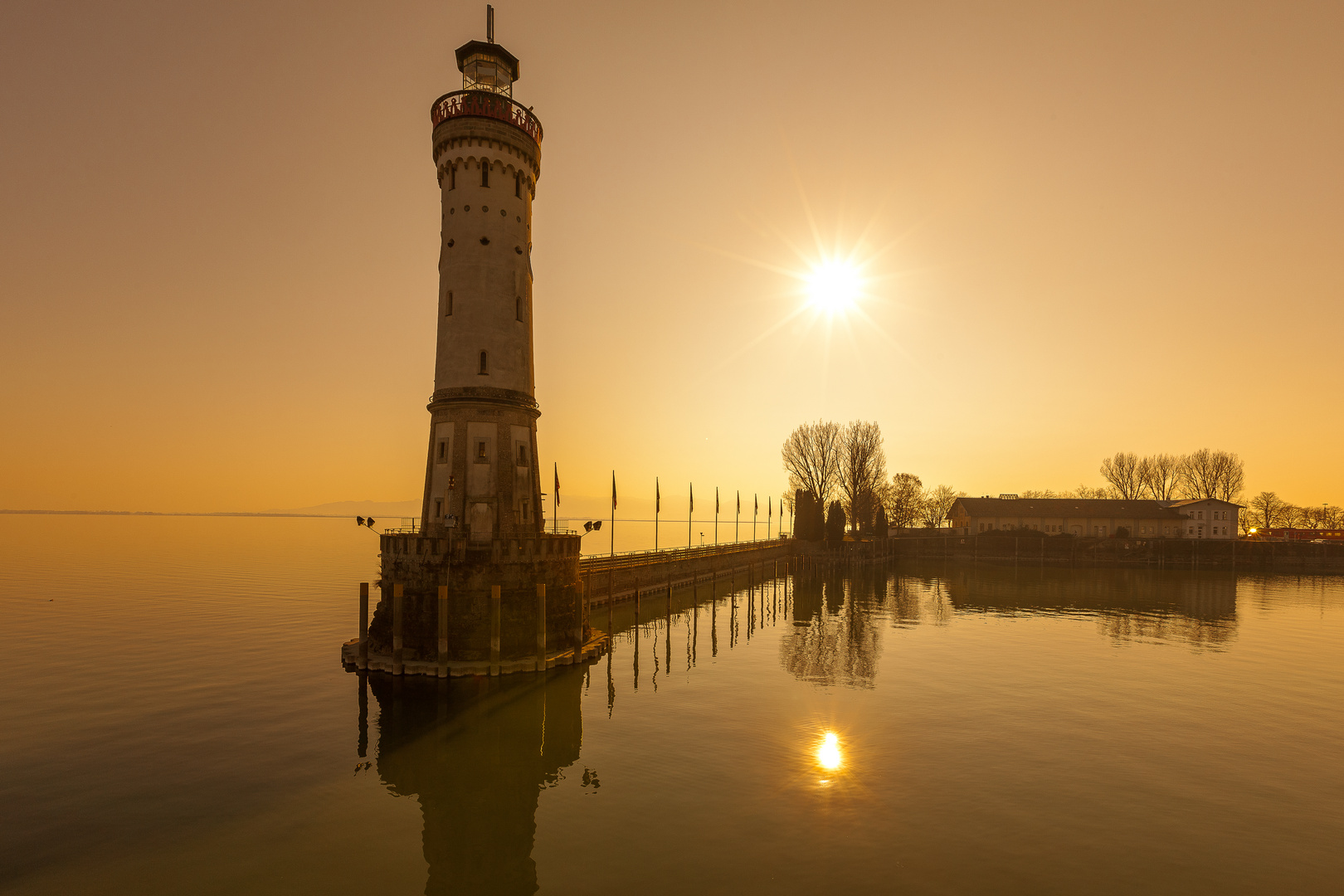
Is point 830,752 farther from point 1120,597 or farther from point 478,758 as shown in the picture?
point 1120,597

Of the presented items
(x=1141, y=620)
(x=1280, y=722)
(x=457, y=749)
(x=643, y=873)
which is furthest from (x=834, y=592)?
(x=643, y=873)

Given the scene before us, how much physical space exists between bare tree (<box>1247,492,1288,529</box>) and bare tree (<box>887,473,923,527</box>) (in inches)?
3134

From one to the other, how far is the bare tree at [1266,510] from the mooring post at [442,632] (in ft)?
647

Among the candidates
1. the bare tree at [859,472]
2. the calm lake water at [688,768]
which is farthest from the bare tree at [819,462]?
the calm lake water at [688,768]

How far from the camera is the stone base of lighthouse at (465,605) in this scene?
28781mm

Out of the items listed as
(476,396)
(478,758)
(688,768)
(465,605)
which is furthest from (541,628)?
(688,768)

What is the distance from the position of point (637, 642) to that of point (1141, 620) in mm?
38918

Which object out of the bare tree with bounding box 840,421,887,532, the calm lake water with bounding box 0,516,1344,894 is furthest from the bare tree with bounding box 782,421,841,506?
the calm lake water with bounding box 0,516,1344,894

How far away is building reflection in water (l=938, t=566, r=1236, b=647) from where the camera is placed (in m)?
46.8

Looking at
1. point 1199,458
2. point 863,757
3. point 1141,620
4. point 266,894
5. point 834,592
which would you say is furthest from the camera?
point 1199,458

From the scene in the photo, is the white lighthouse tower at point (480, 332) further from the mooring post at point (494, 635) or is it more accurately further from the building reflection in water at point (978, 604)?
the building reflection in water at point (978, 604)

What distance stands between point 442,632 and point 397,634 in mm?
2156

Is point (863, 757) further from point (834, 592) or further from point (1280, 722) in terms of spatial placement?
point (834, 592)

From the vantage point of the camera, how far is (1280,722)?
81.4ft
